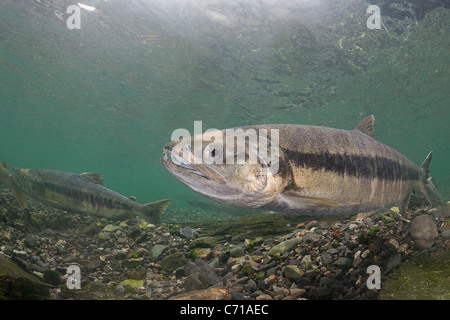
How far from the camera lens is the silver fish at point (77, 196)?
6.61 metres

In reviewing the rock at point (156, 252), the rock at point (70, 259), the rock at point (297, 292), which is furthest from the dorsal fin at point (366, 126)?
the rock at point (70, 259)

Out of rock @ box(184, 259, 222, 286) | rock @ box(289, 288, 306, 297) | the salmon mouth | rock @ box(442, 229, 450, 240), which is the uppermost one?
the salmon mouth

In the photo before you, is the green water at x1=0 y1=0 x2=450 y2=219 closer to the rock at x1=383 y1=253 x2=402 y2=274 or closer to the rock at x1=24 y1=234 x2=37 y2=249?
the rock at x1=24 y1=234 x2=37 y2=249

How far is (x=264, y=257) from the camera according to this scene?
3178 mm

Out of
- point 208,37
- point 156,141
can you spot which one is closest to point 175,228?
point 208,37

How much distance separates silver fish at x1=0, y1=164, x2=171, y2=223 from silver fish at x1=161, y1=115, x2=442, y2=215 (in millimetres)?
4624

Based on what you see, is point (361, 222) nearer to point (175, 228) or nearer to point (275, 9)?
point (175, 228)

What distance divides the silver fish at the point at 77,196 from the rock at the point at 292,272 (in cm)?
466

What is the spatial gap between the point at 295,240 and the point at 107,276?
8.34 ft

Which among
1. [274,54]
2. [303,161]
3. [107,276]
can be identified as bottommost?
[107,276]

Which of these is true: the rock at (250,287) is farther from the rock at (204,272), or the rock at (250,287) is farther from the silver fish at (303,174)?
the silver fish at (303,174)

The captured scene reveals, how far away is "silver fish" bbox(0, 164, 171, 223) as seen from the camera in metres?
6.61

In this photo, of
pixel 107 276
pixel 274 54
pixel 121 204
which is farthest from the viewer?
pixel 274 54

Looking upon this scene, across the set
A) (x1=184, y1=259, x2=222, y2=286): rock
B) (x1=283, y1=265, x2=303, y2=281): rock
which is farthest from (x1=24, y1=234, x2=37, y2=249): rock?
(x1=283, y1=265, x2=303, y2=281): rock
